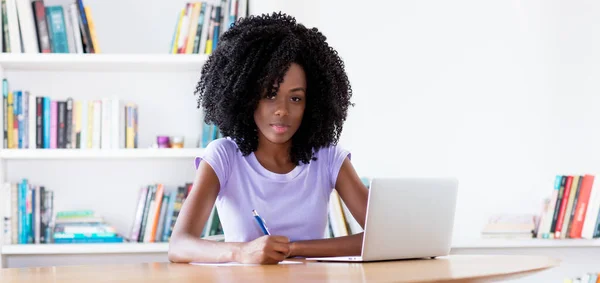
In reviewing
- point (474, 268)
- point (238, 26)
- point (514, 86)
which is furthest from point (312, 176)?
point (514, 86)

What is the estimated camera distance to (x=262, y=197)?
6.26ft

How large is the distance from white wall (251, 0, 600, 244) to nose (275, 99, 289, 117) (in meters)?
1.53

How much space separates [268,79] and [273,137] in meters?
0.13

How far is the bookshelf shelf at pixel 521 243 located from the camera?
316 cm

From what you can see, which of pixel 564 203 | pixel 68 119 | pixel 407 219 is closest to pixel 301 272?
pixel 407 219

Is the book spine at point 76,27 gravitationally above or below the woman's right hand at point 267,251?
above

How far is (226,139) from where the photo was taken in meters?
1.98

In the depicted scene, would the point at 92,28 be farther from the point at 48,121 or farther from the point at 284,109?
the point at 284,109

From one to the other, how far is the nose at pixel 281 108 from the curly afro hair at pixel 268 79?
37mm

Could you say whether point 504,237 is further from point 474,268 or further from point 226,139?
point 474,268

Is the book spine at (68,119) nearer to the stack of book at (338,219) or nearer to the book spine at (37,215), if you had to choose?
the book spine at (37,215)

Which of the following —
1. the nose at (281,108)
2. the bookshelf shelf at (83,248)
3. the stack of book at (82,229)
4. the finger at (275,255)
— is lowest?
the bookshelf shelf at (83,248)

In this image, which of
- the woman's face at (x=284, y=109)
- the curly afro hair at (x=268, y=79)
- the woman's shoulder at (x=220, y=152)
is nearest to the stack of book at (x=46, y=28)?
the curly afro hair at (x=268, y=79)

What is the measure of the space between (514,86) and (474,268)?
7.00 ft
